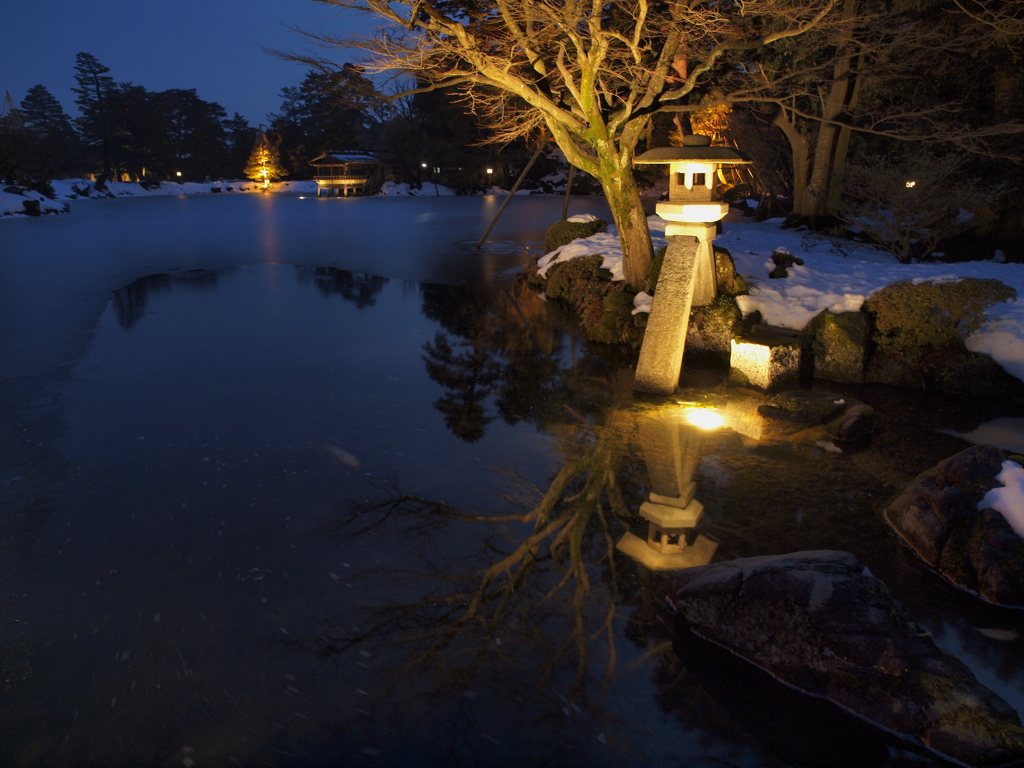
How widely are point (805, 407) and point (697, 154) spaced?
3.57m

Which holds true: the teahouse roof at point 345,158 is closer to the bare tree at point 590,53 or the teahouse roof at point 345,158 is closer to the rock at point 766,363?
the bare tree at point 590,53

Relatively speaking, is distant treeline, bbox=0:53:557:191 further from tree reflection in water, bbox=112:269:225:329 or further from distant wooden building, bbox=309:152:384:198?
tree reflection in water, bbox=112:269:225:329

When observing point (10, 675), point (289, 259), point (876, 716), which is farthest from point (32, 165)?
point (876, 716)

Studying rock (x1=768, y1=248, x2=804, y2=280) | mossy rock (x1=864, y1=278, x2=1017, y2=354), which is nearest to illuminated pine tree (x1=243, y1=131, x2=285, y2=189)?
rock (x1=768, y1=248, x2=804, y2=280)

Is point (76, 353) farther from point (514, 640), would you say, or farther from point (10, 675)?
point (514, 640)

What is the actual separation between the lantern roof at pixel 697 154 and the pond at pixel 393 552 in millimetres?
2971

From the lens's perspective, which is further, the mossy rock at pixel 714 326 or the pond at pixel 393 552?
the mossy rock at pixel 714 326

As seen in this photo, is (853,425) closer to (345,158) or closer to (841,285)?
(841,285)

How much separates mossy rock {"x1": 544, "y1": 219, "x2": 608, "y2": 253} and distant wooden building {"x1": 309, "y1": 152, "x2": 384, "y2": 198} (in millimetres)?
45926

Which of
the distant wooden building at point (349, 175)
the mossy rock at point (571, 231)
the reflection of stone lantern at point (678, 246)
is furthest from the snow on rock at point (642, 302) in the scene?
the distant wooden building at point (349, 175)

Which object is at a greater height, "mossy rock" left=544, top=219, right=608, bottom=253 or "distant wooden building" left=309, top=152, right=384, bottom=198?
"distant wooden building" left=309, top=152, right=384, bottom=198

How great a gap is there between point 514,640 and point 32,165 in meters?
63.6

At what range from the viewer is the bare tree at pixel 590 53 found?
9016mm

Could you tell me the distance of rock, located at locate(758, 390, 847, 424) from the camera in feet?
24.5
